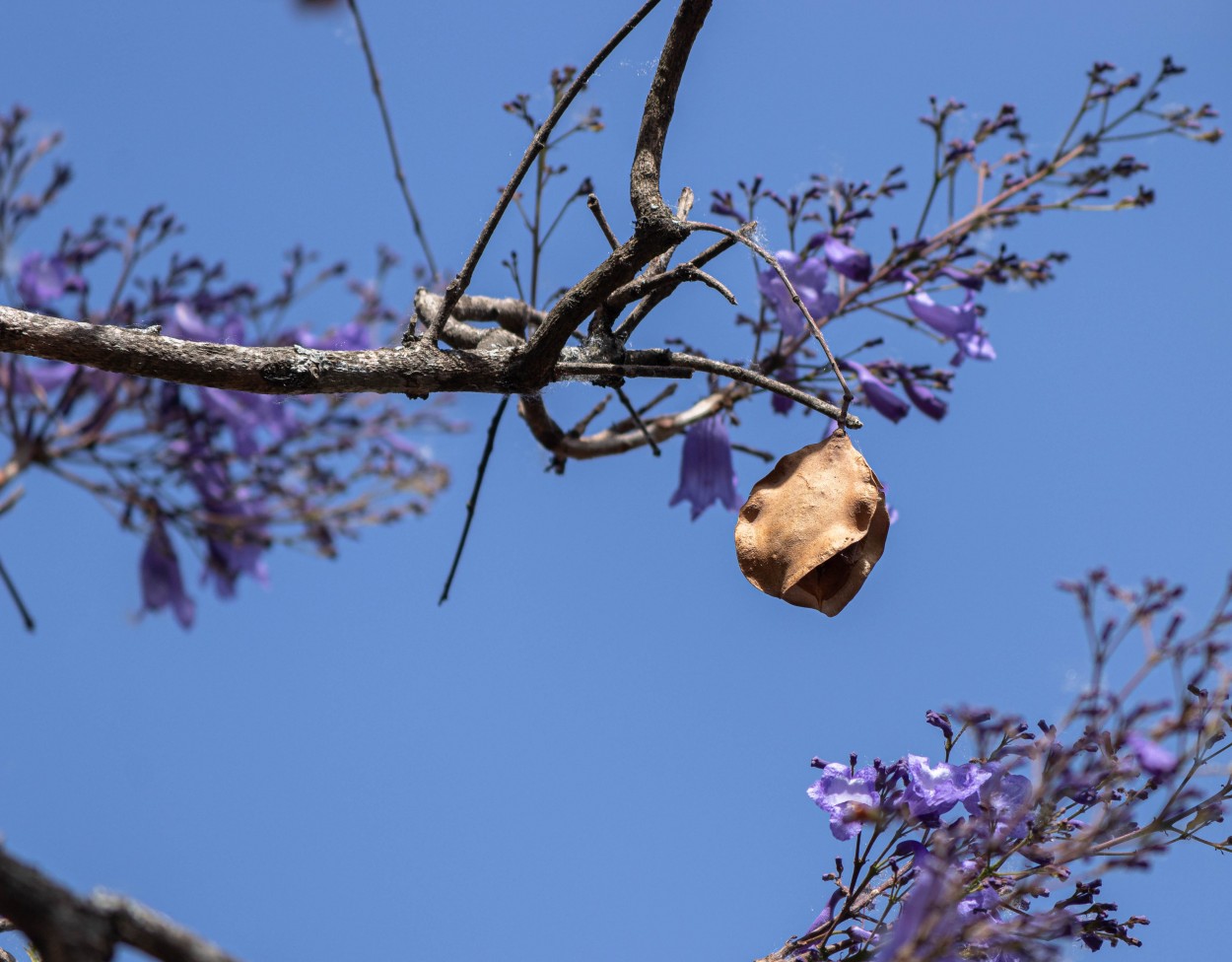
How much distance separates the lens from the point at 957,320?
125 inches

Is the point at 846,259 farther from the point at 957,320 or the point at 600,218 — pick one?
the point at 600,218

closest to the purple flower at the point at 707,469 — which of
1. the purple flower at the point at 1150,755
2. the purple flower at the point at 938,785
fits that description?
the purple flower at the point at 938,785

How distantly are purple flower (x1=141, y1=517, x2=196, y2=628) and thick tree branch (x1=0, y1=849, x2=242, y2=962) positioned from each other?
424 centimetres

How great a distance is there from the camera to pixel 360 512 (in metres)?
5.00

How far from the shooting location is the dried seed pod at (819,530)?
1.86 meters

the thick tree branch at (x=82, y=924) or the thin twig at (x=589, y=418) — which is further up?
the thin twig at (x=589, y=418)

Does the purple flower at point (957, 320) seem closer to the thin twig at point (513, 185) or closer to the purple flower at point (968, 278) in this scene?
the purple flower at point (968, 278)

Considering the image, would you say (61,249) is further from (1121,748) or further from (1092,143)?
(1121,748)

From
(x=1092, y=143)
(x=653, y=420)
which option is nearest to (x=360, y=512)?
(x=653, y=420)

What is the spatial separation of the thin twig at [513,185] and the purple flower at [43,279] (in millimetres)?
3442

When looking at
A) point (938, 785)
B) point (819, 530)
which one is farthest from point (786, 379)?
point (938, 785)

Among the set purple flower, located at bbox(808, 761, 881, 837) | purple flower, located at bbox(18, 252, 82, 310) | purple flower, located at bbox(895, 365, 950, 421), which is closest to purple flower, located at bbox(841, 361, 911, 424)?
purple flower, located at bbox(895, 365, 950, 421)

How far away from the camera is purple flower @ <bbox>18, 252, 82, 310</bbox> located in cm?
472

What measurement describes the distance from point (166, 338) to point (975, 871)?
1408 millimetres
